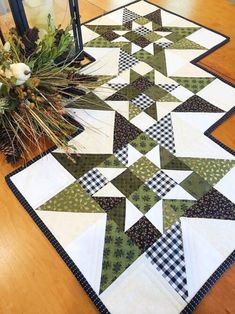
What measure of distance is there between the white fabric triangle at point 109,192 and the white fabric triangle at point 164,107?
0.30 m

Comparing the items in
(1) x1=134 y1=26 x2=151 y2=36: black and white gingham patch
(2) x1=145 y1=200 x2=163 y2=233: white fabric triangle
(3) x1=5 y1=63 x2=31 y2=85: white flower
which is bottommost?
(2) x1=145 y1=200 x2=163 y2=233: white fabric triangle

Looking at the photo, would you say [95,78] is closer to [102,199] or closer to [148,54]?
[148,54]

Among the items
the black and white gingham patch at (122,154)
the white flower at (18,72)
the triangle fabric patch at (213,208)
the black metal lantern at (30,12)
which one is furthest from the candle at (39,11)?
the triangle fabric patch at (213,208)

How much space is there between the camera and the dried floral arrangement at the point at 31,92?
705 millimetres

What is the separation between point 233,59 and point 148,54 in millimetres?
333

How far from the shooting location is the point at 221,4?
1.33m

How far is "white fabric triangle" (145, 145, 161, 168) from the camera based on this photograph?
0.76 m

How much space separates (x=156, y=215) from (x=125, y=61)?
2.18 ft

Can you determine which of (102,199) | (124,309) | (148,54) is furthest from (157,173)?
(148,54)

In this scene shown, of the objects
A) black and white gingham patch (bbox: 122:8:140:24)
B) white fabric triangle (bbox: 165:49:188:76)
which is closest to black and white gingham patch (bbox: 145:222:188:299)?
white fabric triangle (bbox: 165:49:188:76)

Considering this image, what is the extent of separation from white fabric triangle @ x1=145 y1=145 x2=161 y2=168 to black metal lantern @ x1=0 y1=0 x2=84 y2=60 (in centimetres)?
46

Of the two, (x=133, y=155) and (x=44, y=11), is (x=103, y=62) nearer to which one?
(x=44, y=11)

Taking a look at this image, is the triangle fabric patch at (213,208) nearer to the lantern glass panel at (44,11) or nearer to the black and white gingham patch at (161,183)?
the black and white gingham patch at (161,183)

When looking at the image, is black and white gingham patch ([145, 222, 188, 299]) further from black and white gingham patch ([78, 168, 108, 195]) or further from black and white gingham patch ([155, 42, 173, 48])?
black and white gingham patch ([155, 42, 173, 48])
